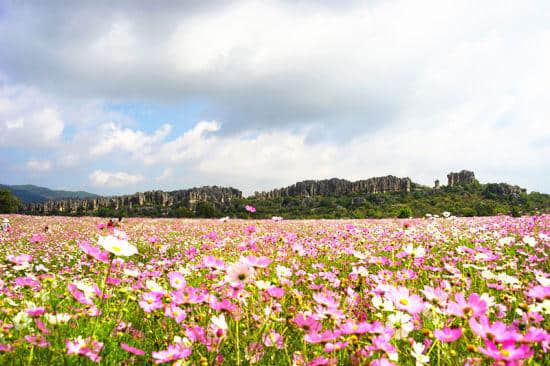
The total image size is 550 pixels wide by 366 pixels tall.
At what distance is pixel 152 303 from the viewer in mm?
2006

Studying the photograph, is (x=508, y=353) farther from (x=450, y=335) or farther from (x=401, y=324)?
(x=401, y=324)

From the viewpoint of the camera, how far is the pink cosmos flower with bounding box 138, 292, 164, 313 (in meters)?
1.92

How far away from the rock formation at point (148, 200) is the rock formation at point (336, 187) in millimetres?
9139

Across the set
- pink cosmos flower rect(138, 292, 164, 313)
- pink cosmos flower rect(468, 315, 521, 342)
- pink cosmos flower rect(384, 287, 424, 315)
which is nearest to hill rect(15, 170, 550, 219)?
pink cosmos flower rect(384, 287, 424, 315)

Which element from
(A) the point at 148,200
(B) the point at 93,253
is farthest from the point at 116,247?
(A) the point at 148,200

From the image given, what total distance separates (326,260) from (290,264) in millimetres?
1206

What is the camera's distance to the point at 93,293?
2207 millimetres

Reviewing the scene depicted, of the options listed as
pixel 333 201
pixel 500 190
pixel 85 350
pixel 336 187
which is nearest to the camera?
pixel 85 350

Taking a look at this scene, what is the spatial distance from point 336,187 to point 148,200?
131 ft

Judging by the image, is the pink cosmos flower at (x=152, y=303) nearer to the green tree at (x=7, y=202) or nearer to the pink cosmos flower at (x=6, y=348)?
the pink cosmos flower at (x=6, y=348)

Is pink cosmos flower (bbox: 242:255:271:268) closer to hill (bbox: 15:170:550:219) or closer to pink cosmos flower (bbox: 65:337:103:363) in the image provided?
pink cosmos flower (bbox: 65:337:103:363)

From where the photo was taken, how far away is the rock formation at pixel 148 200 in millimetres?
54625

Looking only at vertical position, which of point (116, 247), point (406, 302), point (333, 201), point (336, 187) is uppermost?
point (336, 187)

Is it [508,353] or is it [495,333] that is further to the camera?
[495,333]
